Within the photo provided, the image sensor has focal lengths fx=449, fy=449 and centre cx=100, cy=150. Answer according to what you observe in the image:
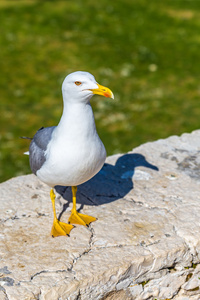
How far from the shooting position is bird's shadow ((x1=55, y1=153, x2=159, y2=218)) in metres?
4.11

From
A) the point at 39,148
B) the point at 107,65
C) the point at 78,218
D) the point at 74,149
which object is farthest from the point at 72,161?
the point at 107,65

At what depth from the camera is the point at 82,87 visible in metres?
3.18

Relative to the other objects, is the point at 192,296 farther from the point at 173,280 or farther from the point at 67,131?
the point at 67,131

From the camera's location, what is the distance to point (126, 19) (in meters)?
12.7

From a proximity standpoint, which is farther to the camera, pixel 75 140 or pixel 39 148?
pixel 39 148

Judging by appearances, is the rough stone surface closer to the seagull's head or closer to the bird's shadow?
the bird's shadow

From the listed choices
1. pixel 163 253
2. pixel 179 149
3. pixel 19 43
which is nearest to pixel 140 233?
pixel 163 253

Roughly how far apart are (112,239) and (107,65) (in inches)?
275

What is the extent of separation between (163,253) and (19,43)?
8997 mm

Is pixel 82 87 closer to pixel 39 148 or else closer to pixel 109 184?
pixel 39 148

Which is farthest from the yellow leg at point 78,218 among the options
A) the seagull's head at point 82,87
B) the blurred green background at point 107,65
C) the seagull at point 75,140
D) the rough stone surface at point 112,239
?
the blurred green background at point 107,65

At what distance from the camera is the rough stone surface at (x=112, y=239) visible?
3182 millimetres

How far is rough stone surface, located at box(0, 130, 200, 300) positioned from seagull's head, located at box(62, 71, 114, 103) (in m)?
1.13

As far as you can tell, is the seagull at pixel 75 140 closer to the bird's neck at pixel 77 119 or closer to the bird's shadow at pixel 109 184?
the bird's neck at pixel 77 119
